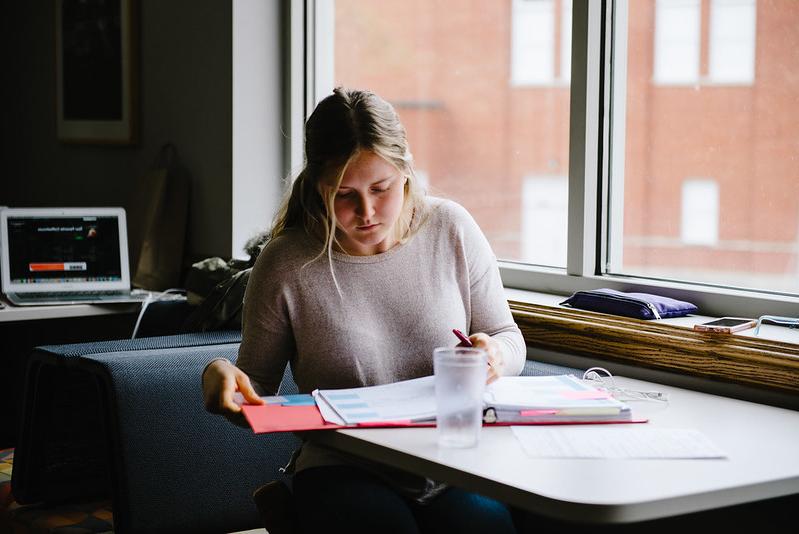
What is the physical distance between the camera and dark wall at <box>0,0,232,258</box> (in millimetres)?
3301

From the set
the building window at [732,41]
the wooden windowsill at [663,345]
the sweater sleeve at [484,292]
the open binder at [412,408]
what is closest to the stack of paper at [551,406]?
the open binder at [412,408]

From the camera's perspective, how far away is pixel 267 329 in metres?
1.75

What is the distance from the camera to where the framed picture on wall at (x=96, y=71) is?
3.68 m

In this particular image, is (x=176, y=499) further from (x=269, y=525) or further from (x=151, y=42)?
(x=151, y=42)

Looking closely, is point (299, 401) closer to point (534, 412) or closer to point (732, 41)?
point (534, 412)

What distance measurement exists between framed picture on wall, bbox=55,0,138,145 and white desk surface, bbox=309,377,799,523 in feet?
8.43

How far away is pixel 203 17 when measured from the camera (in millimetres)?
3332

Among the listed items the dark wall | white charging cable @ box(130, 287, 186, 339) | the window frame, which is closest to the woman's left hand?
the window frame

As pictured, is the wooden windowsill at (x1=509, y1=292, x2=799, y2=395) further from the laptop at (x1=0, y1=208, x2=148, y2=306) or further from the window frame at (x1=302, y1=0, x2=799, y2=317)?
the laptop at (x1=0, y1=208, x2=148, y2=306)

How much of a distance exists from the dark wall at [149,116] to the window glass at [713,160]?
1.37 metres

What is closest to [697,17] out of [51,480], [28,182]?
[51,480]

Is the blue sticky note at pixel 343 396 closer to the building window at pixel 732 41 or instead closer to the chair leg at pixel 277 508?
the chair leg at pixel 277 508

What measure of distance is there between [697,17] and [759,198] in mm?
440

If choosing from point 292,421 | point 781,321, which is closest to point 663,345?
point 781,321
